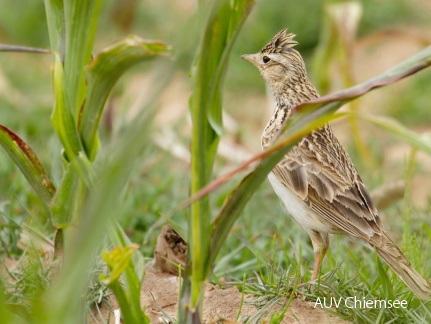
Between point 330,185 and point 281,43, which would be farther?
point 281,43

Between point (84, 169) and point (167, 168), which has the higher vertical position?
point (84, 169)

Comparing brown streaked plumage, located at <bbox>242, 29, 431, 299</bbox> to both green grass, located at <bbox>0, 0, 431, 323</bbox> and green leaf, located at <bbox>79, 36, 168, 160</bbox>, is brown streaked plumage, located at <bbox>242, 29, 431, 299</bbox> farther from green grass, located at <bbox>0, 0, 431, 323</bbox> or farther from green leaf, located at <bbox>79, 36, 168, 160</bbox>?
green leaf, located at <bbox>79, 36, 168, 160</bbox>

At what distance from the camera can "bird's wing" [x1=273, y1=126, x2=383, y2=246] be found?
366cm

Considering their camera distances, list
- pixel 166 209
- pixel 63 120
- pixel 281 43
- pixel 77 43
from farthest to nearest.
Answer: pixel 166 209, pixel 281 43, pixel 77 43, pixel 63 120

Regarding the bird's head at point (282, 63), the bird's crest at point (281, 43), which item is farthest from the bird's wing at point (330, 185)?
the bird's crest at point (281, 43)

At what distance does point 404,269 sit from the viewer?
3.35 metres

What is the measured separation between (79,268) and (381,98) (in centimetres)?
622

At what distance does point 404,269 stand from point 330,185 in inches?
24.1

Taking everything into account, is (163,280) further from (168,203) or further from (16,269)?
(168,203)

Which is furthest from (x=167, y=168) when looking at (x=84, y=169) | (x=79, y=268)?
(x=79, y=268)

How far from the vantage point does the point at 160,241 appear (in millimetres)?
3648

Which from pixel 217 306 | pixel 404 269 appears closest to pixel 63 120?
pixel 217 306

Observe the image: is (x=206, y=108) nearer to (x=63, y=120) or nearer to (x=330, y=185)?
(x=63, y=120)

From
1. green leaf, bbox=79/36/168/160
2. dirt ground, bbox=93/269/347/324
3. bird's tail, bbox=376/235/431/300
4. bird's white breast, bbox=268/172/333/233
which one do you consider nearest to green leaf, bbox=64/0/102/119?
green leaf, bbox=79/36/168/160
